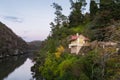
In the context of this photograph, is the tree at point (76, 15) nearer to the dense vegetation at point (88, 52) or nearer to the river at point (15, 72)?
the dense vegetation at point (88, 52)

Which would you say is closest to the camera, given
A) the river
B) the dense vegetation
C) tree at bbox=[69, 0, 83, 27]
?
the dense vegetation

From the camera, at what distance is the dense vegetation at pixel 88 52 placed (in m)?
7.98

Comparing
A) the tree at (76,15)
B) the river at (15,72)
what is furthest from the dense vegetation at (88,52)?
the river at (15,72)

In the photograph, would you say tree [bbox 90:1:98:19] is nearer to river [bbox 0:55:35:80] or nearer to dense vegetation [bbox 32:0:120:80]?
dense vegetation [bbox 32:0:120:80]

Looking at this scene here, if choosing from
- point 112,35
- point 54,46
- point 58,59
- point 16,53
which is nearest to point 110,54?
point 112,35

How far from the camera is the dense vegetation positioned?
7977 mm

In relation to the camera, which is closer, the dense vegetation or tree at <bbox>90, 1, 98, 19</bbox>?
the dense vegetation

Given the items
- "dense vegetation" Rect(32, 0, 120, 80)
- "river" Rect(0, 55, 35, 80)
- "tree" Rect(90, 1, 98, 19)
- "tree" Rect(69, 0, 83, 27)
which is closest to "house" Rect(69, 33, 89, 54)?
"dense vegetation" Rect(32, 0, 120, 80)

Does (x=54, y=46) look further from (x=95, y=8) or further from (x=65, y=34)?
(x=95, y=8)

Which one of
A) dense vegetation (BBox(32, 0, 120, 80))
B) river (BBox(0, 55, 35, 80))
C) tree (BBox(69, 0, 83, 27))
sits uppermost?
tree (BBox(69, 0, 83, 27))

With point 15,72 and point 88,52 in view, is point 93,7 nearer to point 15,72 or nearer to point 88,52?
point 15,72

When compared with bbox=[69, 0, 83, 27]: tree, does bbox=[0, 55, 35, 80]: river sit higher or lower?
lower

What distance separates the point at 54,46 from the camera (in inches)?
2192

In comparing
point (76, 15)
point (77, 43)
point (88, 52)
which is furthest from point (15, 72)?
point (88, 52)
